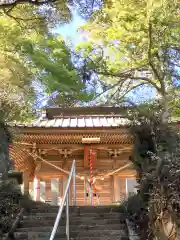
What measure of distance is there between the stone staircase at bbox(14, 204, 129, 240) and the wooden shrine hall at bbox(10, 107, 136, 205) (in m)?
3.30

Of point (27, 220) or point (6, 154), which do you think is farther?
point (6, 154)

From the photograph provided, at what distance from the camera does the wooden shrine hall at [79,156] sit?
9609 millimetres

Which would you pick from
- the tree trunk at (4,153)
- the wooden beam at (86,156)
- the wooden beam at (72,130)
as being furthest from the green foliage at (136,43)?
the tree trunk at (4,153)

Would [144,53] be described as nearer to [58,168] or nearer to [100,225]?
[58,168]

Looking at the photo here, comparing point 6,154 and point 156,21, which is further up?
point 156,21

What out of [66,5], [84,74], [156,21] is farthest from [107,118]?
[66,5]

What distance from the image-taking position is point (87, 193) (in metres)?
11.1

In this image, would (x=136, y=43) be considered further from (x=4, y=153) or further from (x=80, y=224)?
(x=80, y=224)

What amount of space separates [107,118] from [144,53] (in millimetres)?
3189

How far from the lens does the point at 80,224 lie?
227 inches

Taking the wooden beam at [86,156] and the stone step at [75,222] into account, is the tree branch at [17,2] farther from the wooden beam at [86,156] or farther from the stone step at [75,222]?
the wooden beam at [86,156]

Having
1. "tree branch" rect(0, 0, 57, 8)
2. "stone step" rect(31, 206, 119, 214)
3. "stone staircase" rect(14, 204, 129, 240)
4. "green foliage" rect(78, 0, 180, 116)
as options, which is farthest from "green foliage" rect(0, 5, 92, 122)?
"stone staircase" rect(14, 204, 129, 240)

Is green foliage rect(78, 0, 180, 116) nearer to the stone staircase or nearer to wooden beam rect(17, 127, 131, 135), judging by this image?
wooden beam rect(17, 127, 131, 135)

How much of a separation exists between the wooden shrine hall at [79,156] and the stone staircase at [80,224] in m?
3.30
